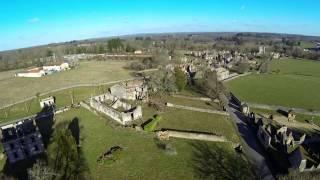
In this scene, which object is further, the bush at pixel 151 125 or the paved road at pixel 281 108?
the paved road at pixel 281 108

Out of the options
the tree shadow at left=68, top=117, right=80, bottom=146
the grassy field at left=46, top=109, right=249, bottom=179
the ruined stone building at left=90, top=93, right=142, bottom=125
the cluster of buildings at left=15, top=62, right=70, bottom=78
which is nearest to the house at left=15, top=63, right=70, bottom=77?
the cluster of buildings at left=15, top=62, right=70, bottom=78

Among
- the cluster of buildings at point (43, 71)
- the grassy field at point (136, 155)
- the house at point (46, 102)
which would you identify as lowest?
the grassy field at point (136, 155)

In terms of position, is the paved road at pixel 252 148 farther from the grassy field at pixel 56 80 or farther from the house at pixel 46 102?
the grassy field at pixel 56 80

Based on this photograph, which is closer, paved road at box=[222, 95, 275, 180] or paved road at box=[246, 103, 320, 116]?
paved road at box=[222, 95, 275, 180]

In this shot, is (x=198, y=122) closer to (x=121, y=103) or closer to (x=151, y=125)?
(x=151, y=125)

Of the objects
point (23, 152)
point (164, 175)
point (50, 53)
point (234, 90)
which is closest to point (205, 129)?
point (164, 175)

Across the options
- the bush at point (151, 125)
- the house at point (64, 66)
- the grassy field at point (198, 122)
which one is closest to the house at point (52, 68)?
the house at point (64, 66)

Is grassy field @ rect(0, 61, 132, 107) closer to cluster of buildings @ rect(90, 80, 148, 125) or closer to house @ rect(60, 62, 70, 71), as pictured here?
house @ rect(60, 62, 70, 71)
